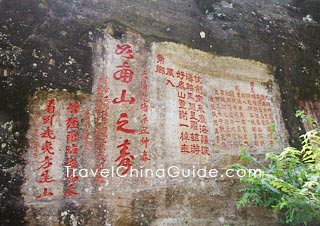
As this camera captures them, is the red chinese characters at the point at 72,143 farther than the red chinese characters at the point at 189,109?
No

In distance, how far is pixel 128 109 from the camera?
3.73m

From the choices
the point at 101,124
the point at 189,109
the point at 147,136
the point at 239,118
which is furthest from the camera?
the point at 239,118

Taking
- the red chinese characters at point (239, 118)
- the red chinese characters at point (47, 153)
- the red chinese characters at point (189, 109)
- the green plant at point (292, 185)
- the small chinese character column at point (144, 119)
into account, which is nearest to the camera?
the green plant at point (292, 185)

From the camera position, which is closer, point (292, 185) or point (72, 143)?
point (292, 185)

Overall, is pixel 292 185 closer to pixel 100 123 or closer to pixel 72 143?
pixel 100 123

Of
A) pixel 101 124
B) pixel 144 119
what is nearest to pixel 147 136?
pixel 144 119

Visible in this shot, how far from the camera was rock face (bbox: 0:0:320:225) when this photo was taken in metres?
3.30

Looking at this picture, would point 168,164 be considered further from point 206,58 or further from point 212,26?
point 212,26

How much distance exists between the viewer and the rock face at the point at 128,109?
3299mm

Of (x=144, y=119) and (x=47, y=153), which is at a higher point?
(x=144, y=119)

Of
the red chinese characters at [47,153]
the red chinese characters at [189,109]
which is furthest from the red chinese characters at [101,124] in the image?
the red chinese characters at [189,109]

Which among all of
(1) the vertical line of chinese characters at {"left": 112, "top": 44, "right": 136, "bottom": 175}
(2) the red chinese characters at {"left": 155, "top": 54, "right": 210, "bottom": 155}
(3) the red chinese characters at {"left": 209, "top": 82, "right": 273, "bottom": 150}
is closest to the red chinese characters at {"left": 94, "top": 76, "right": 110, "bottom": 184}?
(1) the vertical line of chinese characters at {"left": 112, "top": 44, "right": 136, "bottom": 175}

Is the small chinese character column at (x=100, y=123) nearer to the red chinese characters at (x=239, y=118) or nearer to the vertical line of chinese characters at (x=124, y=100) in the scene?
the vertical line of chinese characters at (x=124, y=100)

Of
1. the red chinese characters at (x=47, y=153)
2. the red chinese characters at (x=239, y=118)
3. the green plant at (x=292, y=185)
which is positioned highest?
the red chinese characters at (x=239, y=118)
